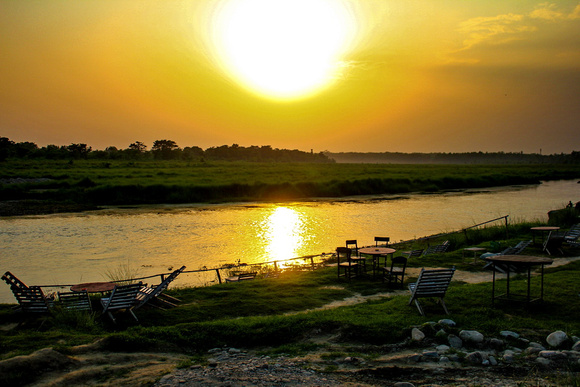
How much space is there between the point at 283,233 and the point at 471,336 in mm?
22021

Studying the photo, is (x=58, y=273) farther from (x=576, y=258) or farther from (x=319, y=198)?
(x=319, y=198)

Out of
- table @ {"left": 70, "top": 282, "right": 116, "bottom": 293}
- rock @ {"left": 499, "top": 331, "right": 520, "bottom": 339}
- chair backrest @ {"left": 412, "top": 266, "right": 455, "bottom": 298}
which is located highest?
chair backrest @ {"left": 412, "top": 266, "right": 455, "bottom": 298}

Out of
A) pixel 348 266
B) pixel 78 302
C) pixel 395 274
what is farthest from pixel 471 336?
pixel 78 302

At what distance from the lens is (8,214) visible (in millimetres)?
38812

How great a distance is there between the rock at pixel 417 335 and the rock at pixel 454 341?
0.48 m

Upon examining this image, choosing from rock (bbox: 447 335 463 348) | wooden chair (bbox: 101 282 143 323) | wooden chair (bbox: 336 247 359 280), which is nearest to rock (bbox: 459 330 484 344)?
rock (bbox: 447 335 463 348)

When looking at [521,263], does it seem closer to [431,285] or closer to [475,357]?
[431,285]

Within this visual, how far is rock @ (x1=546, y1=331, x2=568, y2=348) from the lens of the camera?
7.73 m

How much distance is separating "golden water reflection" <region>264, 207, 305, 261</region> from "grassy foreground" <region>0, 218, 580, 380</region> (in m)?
10.2

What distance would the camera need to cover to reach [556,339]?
7.79 m

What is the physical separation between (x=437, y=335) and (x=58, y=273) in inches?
680

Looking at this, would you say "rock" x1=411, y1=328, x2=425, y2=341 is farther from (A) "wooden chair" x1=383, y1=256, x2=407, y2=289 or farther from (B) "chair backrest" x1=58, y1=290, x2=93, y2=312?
(B) "chair backrest" x1=58, y1=290, x2=93, y2=312

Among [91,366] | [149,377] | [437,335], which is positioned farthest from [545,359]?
[91,366]

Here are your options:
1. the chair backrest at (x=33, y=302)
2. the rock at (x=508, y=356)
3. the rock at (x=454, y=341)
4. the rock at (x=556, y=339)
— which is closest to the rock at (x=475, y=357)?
the rock at (x=508, y=356)
